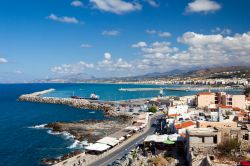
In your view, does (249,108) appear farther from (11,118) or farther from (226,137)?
(11,118)

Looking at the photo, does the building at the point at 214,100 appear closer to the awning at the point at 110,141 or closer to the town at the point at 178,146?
the town at the point at 178,146

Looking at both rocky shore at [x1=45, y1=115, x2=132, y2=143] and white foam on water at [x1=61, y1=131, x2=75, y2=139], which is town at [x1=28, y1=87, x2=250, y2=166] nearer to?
rocky shore at [x1=45, y1=115, x2=132, y2=143]


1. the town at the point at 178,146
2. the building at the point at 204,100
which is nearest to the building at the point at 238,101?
the building at the point at 204,100

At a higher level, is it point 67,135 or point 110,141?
point 110,141

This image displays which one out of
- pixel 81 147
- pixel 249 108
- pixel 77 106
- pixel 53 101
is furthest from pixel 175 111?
pixel 53 101

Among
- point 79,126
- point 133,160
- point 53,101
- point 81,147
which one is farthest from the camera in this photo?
point 53,101

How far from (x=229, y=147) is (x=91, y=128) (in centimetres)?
3540

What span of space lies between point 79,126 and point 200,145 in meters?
37.3

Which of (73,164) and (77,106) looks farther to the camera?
(77,106)

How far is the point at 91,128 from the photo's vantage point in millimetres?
61406

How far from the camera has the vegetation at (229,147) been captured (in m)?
29.6

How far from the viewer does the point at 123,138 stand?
46281 mm

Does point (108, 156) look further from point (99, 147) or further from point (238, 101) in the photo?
point (238, 101)

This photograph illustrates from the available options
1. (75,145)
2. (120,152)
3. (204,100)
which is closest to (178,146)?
(120,152)
